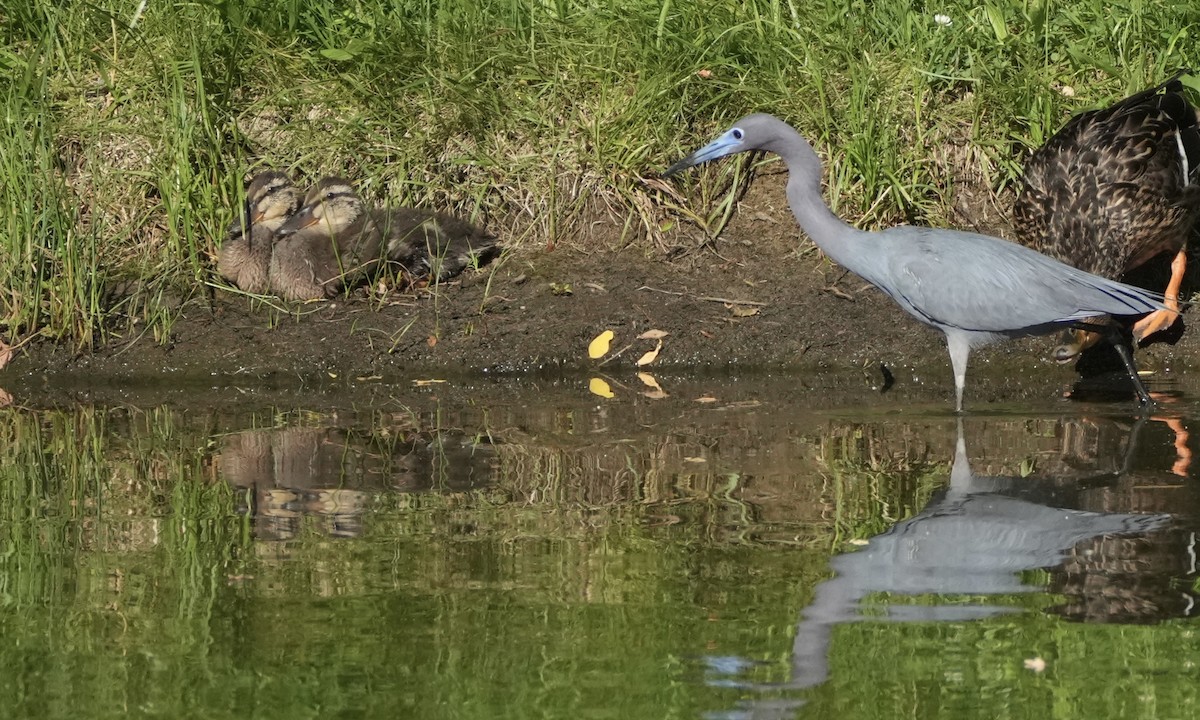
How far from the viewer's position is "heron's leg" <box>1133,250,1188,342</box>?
7.91m

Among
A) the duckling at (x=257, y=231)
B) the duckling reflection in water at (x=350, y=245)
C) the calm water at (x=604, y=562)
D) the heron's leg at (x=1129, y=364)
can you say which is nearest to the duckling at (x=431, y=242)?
the duckling reflection in water at (x=350, y=245)

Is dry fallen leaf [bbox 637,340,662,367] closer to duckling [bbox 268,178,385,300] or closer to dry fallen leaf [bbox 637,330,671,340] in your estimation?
dry fallen leaf [bbox 637,330,671,340]

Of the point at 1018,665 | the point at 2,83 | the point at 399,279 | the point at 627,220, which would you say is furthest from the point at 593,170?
the point at 1018,665

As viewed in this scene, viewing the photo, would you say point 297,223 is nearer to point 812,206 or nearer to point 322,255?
point 322,255

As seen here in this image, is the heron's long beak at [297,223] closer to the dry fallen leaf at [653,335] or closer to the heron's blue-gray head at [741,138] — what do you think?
the dry fallen leaf at [653,335]

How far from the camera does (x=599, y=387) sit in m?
7.83

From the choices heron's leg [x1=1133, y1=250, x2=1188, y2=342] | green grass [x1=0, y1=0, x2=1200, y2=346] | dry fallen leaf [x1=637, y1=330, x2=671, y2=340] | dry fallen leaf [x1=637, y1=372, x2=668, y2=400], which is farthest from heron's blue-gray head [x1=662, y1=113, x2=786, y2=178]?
heron's leg [x1=1133, y1=250, x2=1188, y2=342]

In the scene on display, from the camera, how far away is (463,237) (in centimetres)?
869

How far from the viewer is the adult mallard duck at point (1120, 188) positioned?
7824 millimetres

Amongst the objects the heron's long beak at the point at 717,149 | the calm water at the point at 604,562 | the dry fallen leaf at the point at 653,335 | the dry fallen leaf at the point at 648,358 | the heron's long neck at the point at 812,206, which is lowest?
the calm water at the point at 604,562

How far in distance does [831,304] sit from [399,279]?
2.29 meters

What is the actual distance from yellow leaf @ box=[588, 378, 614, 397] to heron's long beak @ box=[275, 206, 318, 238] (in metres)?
1.86

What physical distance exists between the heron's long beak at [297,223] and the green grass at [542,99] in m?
0.42

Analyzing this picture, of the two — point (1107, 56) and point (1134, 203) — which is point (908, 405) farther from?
point (1107, 56)
